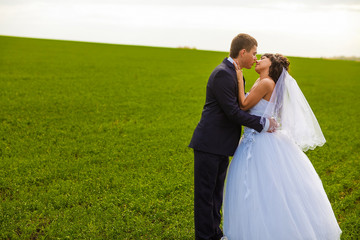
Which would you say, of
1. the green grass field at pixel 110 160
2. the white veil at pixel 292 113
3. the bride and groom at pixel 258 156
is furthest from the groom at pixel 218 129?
the green grass field at pixel 110 160

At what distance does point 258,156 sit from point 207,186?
87 cm

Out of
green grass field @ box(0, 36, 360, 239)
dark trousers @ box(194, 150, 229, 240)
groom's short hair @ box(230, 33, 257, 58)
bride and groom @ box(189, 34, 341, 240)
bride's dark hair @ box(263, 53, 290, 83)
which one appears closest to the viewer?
groom's short hair @ box(230, 33, 257, 58)

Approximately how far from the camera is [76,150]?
10227mm

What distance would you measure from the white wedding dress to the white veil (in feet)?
0.46

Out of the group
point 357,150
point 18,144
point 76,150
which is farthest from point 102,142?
point 357,150

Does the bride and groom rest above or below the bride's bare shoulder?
below

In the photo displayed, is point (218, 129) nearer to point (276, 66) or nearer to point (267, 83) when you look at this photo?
point (267, 83)

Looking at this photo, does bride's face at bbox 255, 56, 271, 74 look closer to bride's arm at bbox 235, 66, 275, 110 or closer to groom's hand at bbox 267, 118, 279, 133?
bride's arm at bbox 235, 66, 275, 110

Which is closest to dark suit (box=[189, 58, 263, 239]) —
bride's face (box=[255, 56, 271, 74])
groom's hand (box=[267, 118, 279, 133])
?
groom's hand (box=[267, 118, 279, 133])

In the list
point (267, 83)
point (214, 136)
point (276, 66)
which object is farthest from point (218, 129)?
point (276, 66)

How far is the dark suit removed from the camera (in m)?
4.79

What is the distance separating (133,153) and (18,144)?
3.52 meters

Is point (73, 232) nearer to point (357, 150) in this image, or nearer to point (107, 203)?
point (107, 203)

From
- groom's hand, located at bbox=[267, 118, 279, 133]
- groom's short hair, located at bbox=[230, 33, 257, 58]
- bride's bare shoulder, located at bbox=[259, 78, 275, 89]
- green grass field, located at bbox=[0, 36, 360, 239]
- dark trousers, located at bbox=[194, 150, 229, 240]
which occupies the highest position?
groom's short hair, located at bbox=[230, 33, 257, 58]
